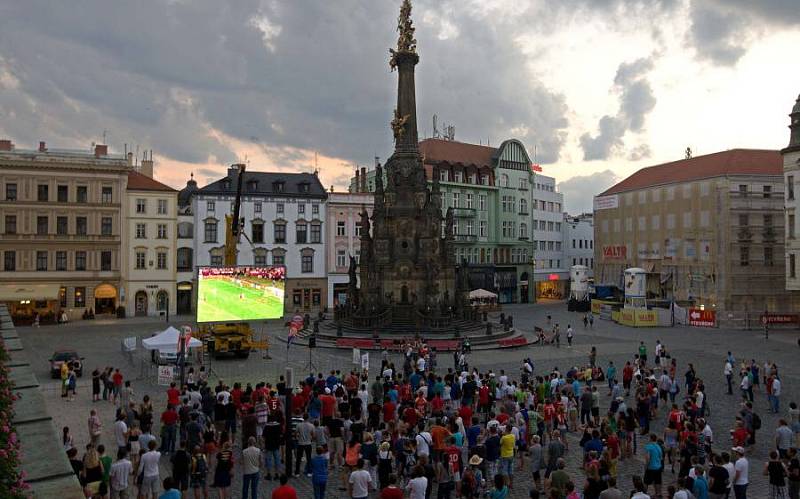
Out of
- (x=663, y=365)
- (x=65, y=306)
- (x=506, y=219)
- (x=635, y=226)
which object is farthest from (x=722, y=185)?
(x=65, y=306)

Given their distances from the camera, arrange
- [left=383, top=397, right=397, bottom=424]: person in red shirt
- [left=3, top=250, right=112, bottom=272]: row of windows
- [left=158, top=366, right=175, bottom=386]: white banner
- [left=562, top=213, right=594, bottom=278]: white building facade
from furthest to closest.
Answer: [left=562, top=213, right=594, bottom=278]: white building facade, [left=3, top=250, right=112, bottom=272]: row of windows, [left=158, top=366, right=175, bottom=386]: white banner, [left=383, top=397, right=397, bottom=424]: person in red shirt

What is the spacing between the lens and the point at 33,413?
12336 mm

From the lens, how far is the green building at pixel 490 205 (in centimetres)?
7338

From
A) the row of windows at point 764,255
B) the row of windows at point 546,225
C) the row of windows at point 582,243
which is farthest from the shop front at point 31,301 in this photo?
the row of windows at point 582,243

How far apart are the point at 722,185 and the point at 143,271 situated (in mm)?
53559

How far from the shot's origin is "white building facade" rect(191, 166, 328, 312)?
198ft

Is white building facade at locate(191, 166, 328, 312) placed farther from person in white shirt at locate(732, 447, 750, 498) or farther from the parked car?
person in white shirt at locate(732, 447, 750, 498)

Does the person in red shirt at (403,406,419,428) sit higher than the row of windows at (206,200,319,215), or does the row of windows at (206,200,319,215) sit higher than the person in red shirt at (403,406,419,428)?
the row of windows at (206,200,319,215)

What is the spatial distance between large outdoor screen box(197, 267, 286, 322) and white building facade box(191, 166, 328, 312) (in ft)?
95.1

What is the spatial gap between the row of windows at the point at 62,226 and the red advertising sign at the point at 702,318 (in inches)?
1956

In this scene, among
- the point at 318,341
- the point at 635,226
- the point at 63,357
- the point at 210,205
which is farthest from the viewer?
the point at 635,226

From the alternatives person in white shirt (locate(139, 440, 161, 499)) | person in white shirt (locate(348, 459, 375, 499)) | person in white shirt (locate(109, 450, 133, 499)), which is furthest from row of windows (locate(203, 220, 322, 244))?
person in white shirt (locate(348, 459, 375, 499))

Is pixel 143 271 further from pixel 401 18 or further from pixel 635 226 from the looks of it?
pixel 635 226

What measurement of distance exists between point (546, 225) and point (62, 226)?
197ft
